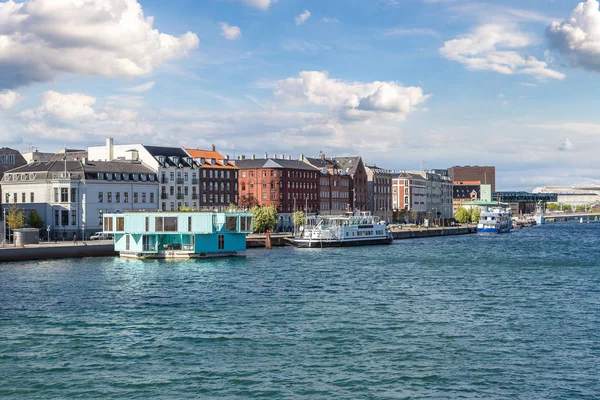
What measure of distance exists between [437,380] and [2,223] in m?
87.0

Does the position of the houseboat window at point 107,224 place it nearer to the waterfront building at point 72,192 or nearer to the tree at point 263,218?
the waterfront building at point 72,192

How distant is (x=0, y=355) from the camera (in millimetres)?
39406

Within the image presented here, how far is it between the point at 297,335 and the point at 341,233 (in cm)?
8996

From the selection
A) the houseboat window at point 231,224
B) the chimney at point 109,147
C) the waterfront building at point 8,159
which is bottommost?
the houseboat window at point 231,224

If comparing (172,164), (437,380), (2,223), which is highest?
(172,164)

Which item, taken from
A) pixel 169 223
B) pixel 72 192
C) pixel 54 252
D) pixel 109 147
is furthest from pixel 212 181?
pixel 54 252

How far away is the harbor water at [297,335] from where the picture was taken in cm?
3369

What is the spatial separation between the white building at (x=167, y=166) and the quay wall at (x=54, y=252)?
36203 mm

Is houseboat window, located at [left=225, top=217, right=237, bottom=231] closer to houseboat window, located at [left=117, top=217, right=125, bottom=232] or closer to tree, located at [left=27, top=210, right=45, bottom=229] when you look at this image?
houseboat window, located at [left=117, top=217, right=125, bottom=232]

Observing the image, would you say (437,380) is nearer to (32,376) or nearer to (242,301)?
(32,376)

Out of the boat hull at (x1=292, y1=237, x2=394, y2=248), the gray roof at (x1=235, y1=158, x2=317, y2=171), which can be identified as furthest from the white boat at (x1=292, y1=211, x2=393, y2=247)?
the gray roof at (x1=235, y1=158, x2=317, y2=171)

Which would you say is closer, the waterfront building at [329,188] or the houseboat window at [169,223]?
the houseboat window at [169,223]

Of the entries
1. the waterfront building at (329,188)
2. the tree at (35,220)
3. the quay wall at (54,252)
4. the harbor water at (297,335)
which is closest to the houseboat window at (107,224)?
the quay wall at (54,252)

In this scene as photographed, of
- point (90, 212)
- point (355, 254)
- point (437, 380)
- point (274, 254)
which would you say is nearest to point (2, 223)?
point (90, 212)
